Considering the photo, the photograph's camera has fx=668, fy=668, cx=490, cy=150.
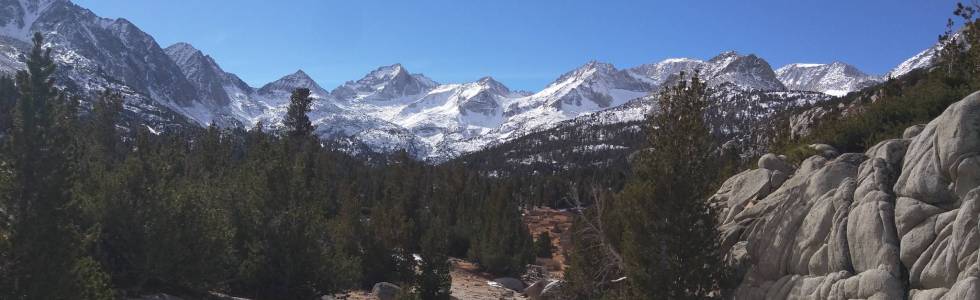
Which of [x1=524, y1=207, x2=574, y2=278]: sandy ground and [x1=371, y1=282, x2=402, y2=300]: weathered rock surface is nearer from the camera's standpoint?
[x1=371, y1=282, x2=402, y2=300]: weathered rock surface

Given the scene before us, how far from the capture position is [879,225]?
1334 centimetres

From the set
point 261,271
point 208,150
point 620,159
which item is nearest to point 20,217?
point 261,271

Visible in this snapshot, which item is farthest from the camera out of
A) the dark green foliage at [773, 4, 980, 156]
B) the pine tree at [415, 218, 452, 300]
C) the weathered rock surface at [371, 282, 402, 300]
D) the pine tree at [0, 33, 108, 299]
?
the weathered rock surface at [371, 282, 402, 300]

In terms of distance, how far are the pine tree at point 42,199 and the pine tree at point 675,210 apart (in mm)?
14015

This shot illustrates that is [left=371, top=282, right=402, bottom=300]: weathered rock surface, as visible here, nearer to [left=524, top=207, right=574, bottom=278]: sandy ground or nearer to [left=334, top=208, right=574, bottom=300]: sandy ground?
[left=334, top=208, right=574, bottom=300]: sandy ground

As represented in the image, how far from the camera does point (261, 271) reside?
87.6 ft

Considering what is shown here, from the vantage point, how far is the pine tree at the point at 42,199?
16156 mm

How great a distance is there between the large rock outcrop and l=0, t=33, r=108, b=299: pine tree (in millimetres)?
16544

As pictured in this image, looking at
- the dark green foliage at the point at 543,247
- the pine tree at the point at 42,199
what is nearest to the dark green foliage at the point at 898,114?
the pine tree at the point at 42,199

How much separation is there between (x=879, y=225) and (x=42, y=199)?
1941cm

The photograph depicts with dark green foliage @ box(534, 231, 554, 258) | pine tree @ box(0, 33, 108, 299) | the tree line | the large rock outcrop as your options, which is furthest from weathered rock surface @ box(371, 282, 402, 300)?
dark green foliage @ box(534, 231, 554, 258)

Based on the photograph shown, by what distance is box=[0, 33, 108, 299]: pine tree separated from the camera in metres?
16.2

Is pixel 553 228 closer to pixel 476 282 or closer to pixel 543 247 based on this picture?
pixel 543 247

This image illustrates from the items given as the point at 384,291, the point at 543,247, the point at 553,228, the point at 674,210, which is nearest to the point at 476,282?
the point at 384,291
